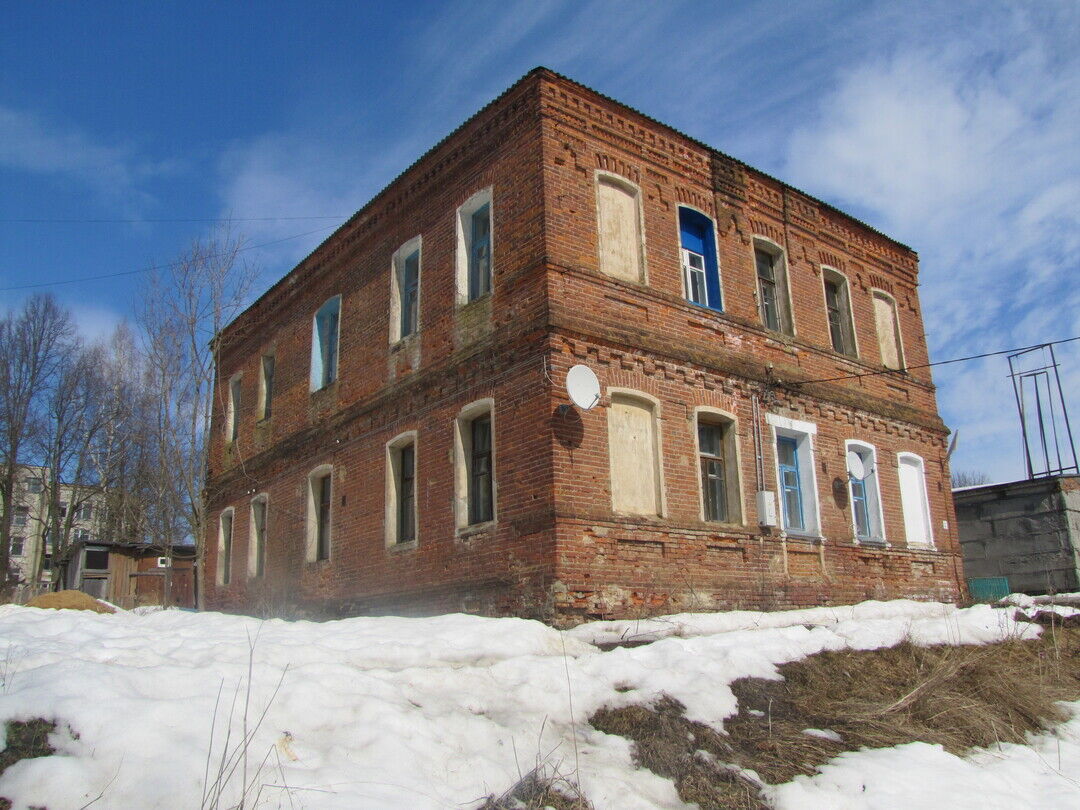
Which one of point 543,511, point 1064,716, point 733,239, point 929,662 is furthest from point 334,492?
point 1064,716

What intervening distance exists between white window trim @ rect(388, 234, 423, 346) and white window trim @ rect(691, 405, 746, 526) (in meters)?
4.69

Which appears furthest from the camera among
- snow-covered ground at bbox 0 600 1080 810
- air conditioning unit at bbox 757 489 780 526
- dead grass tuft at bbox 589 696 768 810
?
air conditioning unit at bbox 757 489 780 526

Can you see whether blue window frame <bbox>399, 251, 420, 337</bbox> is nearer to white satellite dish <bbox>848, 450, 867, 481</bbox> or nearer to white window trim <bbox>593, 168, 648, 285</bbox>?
white window trim <bbox>593, 168, 648, 285</bbox>

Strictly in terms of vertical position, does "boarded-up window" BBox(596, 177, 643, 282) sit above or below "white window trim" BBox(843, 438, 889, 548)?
above

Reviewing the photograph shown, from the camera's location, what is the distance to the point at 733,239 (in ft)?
45.9

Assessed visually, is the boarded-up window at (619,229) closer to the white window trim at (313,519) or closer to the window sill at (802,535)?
the window sill at (802,535)

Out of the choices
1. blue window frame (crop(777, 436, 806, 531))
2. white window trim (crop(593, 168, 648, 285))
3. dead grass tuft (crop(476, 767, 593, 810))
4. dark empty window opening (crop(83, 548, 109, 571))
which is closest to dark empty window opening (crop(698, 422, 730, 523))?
blue window frame (crop(777, 436, 806, 531))

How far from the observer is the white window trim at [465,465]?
36.7ft

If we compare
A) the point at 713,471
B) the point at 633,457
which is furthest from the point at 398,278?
the point at 713,471

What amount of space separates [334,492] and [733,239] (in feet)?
25.6

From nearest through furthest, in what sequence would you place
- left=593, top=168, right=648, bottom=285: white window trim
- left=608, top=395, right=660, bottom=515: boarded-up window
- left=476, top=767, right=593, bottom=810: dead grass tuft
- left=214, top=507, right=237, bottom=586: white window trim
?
1. left=476, top=767, right=593, bottom=810: dead grass tuft
2. left=608, top=395, right=660, bottom=515: boarded-up window
3. left=593, top=168, right=648, bottom=285: white window trim
4. left=214, top=507, right=237, bottom=586: white window trim

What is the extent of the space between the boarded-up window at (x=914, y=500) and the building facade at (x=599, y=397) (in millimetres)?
56

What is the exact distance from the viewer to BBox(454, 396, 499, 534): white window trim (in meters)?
11.2

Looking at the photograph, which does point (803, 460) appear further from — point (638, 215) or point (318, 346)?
point (318, 346)
